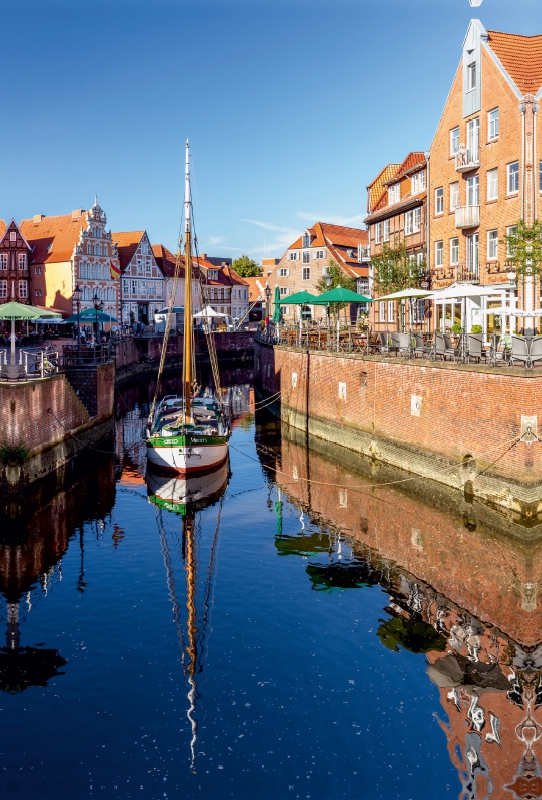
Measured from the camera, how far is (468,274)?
35531 mm

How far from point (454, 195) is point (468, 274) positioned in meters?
A: 4.72

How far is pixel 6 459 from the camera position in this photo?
24375 mm

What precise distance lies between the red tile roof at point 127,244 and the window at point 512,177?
2452 inches

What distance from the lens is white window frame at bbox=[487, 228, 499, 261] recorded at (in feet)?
112

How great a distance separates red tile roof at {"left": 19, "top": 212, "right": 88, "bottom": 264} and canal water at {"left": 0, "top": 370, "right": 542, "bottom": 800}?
2188 inches

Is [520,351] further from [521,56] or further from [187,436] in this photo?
[521,56]

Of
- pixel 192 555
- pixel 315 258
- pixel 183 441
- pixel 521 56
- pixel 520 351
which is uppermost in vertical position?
pixel 521 56

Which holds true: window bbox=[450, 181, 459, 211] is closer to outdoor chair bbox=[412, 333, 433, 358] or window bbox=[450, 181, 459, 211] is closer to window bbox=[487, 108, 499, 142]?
window bbox=[487, 108, 499, 142]

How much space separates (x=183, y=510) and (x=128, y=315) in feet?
222

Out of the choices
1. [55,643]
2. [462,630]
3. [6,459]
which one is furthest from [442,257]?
[55,643]

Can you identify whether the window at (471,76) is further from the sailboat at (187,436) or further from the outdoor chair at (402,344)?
the sailboat at (187,436)

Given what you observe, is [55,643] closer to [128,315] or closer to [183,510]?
[183,510]

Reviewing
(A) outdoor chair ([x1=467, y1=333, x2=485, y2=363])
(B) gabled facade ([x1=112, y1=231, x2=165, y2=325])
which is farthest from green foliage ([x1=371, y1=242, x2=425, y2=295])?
(B) gabled facade ([x1=112, y1=231, x2=165, y2=325])

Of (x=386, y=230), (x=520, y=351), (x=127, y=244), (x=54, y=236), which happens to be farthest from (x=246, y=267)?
(x=520, y=351)
